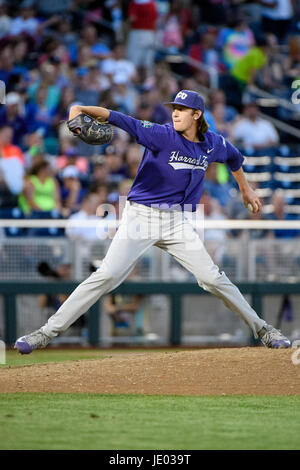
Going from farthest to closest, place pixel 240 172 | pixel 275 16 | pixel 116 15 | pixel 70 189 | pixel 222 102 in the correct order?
1. pixel 275 16
2. pixel 116 15
3. pixel 222 102
4. pixel 70 189
5. pixel 240 172

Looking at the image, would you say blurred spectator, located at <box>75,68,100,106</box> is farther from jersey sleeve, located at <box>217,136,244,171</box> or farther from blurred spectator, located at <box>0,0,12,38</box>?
jersey sleeve, located at <box>217,136,244,171</box>

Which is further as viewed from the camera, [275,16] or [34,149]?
[275,16]

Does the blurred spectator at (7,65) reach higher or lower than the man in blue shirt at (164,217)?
higher

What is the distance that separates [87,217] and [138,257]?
4.96m

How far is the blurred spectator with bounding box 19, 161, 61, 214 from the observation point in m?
12.9

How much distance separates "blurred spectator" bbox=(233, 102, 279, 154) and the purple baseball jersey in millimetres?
7838

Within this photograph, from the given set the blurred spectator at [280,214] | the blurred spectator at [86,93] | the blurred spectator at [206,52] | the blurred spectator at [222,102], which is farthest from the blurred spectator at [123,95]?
the blurred spectator at [280,214]

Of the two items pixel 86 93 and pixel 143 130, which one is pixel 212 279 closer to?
pixel 143 130

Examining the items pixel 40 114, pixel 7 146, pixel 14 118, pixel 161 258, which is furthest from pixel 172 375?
pixel 40 114

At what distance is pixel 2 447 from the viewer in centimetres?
491

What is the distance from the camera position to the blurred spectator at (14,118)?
14156 mm

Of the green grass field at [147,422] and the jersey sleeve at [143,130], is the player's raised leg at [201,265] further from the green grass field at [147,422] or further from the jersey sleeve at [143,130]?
the green grass field at [147,422]

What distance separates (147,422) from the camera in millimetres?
5684

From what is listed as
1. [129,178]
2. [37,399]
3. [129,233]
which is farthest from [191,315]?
[37,399]
